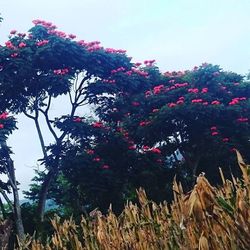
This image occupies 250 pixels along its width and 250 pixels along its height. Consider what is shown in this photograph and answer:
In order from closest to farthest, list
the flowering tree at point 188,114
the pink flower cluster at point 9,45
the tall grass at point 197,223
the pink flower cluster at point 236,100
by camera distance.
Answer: the tall grass at point 197,223 < the pink flower cluster at point 9,45 < the flowering tree at point 188,114 < the pink flower cluster at point 236,100

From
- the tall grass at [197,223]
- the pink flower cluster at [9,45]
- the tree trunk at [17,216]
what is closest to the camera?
the tall grass at [197,223]

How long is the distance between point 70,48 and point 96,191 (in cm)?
399

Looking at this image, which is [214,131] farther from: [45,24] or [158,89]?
[45,24]

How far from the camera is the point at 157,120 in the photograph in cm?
1337

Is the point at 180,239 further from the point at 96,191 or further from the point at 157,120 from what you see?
the point at 157,120

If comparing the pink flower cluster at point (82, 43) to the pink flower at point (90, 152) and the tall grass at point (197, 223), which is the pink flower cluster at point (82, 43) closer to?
the pink flower at point (90, 152)

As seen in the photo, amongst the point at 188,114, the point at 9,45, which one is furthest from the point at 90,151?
the point at 9,45

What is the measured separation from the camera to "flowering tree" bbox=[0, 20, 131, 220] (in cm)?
1257

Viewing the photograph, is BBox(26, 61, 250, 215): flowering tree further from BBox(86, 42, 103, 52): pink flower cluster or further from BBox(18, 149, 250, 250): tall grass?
BBox(18, 149, 250, 250): tall grass

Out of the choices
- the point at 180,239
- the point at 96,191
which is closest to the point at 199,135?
the point at 96,191

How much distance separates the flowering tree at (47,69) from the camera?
12570 mm

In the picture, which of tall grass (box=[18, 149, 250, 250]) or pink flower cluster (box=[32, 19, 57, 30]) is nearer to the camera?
tall grass (box=[18, 149, 250, 250])

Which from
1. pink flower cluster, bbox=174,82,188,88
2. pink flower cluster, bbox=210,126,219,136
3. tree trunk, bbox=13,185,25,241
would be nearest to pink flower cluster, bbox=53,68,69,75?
tree trunk, bbox=13,185,25,241

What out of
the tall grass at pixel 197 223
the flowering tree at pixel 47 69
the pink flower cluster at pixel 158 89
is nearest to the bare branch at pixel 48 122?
the flowering tree at pixel 47 69
